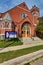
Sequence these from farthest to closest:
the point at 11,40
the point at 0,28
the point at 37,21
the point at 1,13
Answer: the point at 37,21 → the point at 1,13 → the point at 0,28 → the point at 11,40

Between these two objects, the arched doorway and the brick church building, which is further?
the arched doorway

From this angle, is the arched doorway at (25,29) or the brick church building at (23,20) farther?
the arched doorway at (25,29)

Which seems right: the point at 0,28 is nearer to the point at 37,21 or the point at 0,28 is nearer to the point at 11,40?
the point at 11,40

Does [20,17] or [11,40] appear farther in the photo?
[20,17]

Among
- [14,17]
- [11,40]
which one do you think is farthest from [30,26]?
[11,40]

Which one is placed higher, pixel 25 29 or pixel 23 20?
pixel 23 20

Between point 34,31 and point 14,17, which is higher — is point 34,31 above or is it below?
below

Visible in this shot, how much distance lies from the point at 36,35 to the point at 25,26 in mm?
4226

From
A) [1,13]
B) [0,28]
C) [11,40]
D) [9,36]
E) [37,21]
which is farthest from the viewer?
[37,21]

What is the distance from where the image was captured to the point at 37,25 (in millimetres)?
50812

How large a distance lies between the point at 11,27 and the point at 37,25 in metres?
8.53

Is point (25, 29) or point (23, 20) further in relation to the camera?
point (25, 29)

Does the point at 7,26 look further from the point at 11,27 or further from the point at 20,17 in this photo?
the point at 20,17

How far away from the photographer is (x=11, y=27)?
45.6 metres
